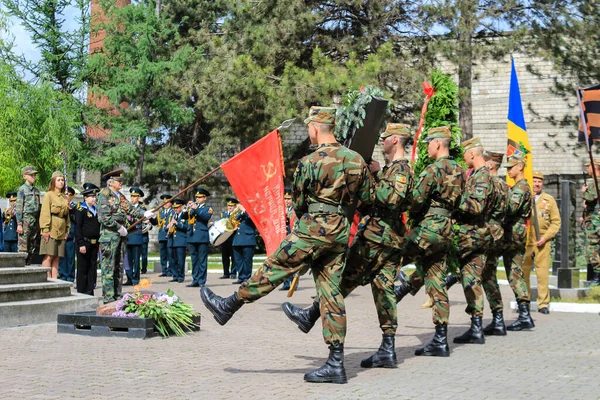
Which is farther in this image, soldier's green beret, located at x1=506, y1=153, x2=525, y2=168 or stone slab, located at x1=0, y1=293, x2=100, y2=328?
soldier's green beret, located at x1=506, y1=153, x2=525, y2=168

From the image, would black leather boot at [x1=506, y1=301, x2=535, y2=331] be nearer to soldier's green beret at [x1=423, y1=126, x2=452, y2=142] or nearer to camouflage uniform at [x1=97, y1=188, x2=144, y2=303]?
soldier's green beret at [x1=423, y1=126, x2=452, y2=142]

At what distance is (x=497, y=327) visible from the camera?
976 centimetres

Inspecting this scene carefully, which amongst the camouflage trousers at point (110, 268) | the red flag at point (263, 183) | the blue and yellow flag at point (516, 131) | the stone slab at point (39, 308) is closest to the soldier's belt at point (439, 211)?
the red flag at point (263, 183)

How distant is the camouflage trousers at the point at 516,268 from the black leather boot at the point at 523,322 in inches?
3.9

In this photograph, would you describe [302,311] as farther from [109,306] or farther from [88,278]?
[88,278]

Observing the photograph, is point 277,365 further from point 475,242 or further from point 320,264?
point 475,242

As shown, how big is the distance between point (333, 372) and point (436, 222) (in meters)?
2.12

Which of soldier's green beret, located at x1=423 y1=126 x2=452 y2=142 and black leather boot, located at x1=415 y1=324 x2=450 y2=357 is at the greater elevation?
soldier's green beret, located at x1=423 y1=126 x2=452 y2=142

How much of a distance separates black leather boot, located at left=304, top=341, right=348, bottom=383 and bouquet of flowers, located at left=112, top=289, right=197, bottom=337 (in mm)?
3032

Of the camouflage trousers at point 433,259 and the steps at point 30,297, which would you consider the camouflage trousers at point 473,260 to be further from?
the steps at point 30,297

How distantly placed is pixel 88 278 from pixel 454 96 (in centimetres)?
606

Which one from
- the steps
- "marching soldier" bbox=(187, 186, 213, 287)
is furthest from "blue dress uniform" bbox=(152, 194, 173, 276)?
the steps

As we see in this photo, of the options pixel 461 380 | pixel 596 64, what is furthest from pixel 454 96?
pixel 596 64

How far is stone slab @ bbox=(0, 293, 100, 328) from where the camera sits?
10086mm
